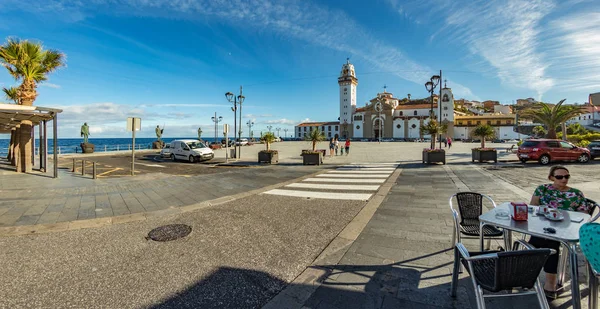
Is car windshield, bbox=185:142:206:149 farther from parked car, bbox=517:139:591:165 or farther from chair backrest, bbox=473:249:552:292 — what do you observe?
parked car, bbox=517:139:591:165

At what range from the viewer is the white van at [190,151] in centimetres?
1908

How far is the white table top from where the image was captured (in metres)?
2.37

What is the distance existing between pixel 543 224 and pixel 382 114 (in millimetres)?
85339

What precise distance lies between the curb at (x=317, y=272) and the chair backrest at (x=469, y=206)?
1671 millimetres

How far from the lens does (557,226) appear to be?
8.54ft

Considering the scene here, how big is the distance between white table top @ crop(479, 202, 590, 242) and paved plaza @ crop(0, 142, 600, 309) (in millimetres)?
712

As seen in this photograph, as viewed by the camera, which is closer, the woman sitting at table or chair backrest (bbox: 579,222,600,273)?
chair backrest (bbox: 579,222,600,273)

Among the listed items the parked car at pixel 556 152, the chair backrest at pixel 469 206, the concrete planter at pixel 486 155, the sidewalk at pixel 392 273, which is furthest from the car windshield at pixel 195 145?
the parked car at pixel 556 152

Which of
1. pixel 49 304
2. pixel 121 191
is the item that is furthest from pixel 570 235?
pixel 121 191

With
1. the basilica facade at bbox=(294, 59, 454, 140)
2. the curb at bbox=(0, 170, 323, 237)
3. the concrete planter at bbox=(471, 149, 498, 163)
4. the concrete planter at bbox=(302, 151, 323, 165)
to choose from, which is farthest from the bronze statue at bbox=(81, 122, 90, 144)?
the basilica facade at bbox=(294, 59, 454, 140)

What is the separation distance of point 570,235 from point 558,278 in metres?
0.75

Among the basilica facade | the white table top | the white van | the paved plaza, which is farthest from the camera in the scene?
the basilica facade

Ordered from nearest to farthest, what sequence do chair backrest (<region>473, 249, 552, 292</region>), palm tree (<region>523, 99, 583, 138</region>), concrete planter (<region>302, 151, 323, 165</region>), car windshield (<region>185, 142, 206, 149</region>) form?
chair backrest (<region>473, 249, 552, 292</region>) → concrete planter (<region>302, 151, 323, 165</region>) → car windshield (<region>185, 142, 206, 149</region>) → palm tree (<region>523, 99, 583, 138</region>)

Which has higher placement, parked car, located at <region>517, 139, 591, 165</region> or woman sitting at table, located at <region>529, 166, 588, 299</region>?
parked car, located at <region>517, 139, 591, 165</region>
